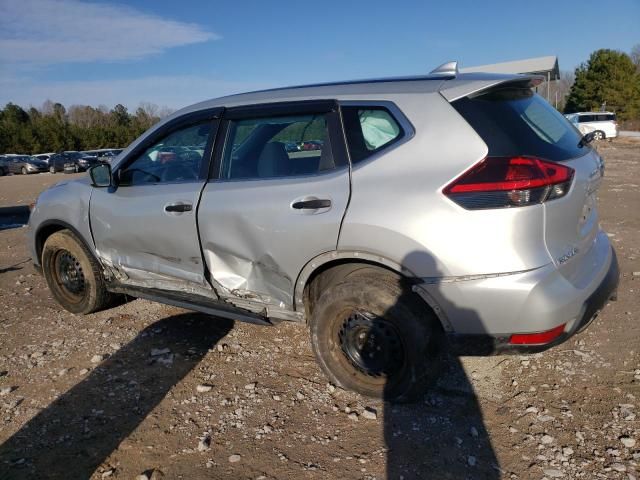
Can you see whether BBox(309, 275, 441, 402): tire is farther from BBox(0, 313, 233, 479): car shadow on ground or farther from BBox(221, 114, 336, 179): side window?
BBox(0, 313, 233, 479): car shadow on ground

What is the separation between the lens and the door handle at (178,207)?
11.5 ft

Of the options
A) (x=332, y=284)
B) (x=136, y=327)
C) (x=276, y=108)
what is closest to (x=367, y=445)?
(x=332, y=284)

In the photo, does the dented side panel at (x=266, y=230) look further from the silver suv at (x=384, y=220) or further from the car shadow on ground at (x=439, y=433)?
the car shadow on ground at (x=439, y=433)

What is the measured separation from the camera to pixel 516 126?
275 centimetres

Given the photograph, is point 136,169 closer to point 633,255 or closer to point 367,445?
point 367,445

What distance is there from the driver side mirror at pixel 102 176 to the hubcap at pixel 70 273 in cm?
82

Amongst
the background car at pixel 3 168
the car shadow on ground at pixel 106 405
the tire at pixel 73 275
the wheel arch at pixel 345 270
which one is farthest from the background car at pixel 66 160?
the wheel arch at pixel 345 270

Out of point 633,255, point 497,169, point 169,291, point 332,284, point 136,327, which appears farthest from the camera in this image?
point 633,255

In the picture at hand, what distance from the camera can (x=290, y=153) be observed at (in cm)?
337

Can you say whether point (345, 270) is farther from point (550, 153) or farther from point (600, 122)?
point (600, 122)

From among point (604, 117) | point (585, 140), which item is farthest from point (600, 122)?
point (585, 140)

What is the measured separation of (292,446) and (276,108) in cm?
203

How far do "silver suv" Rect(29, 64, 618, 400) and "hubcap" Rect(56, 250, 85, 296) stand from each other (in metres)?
0.93

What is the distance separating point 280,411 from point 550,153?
2093 mm
